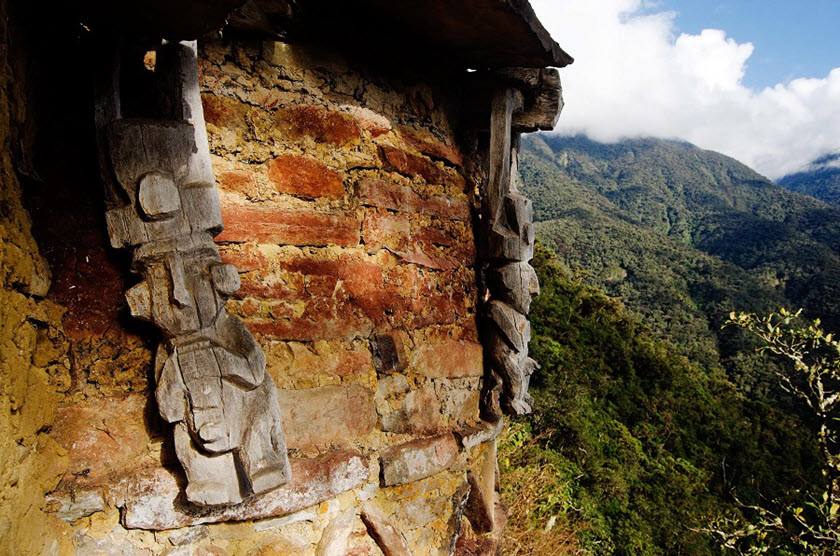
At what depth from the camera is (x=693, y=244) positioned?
195ft

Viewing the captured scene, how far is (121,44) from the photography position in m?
1.18

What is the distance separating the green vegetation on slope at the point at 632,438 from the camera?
6.90 metres

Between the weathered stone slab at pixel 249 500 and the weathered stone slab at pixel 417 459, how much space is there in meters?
0.09

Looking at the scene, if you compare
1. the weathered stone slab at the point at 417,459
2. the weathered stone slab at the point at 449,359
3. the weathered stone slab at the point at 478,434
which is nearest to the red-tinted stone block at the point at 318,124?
the weathered stone slab at the point at 449,359

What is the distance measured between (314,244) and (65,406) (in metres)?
0.75

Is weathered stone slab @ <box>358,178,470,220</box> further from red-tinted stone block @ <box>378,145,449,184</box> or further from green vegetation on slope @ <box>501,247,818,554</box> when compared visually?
green vegetation on slope @ <box>501,247,818,554</box>

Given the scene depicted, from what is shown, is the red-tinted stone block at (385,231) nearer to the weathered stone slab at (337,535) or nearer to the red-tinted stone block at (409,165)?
the red-tinted stone block at (409,165)

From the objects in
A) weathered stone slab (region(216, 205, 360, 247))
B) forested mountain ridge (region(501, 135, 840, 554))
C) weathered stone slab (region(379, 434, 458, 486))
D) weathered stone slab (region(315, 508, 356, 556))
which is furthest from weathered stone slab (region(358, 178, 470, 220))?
forested mountain ridge (region(501, 135, 840, 554))

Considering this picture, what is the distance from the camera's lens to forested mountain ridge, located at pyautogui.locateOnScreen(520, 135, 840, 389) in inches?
1225

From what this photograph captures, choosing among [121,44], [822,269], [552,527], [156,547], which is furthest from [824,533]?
[822,269]

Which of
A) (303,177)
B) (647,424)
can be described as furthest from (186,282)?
(647,424)

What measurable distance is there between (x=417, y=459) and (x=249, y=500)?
58 cm

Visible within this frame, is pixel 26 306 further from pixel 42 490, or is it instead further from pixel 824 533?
pixel 824 533

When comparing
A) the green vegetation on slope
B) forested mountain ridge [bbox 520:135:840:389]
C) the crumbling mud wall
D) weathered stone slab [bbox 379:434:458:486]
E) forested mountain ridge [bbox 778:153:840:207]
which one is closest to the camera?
the crumbling mud wall
